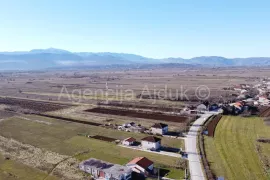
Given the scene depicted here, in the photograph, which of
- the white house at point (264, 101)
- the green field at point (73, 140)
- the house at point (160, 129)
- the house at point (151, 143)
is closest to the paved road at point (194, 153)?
the green field at point (73, 140)

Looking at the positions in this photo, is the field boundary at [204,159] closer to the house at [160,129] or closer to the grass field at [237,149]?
the grass field at [237,149]

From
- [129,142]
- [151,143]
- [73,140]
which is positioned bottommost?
[73,140]

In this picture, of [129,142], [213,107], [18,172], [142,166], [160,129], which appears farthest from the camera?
[213,107]

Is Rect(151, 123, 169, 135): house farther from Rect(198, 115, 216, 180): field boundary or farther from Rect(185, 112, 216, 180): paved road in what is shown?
Rect(198, 115, 216, 180): field boundary

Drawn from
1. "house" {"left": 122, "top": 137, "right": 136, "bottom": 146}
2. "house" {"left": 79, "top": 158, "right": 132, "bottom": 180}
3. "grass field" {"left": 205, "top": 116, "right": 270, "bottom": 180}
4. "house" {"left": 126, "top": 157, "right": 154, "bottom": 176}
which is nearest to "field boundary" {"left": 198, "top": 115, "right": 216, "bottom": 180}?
"grass field" {"left": 205, "top": 116, "right": 270, "bottom": 180}

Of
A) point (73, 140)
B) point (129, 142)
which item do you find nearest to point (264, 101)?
point (129, 142)

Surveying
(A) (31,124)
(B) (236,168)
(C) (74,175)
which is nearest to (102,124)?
(A) (31,124)

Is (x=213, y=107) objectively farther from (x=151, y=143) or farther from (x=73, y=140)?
(x=73, y=140)
